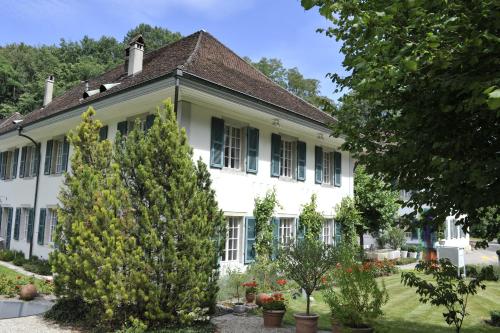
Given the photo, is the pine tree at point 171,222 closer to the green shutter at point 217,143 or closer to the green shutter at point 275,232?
the green shutter at point 217,143

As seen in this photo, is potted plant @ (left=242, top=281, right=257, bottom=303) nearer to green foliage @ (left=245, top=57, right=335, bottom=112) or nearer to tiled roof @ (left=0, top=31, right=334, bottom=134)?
tiled roof @ (left=0, top=31, right=334, bottom=134)

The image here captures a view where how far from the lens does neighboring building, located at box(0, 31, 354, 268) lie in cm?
1114

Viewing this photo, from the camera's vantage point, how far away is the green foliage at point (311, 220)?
1470cm

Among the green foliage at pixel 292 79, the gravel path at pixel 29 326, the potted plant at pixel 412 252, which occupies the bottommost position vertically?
the gravel path at pixel 29 326

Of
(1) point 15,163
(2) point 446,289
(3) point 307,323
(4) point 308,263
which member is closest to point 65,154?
(1) point 15,163

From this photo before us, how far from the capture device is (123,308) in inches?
302

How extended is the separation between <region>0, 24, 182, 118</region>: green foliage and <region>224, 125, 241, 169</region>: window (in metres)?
29.9

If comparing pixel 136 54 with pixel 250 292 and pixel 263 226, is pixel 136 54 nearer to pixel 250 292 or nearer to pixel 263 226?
pixel 263 226

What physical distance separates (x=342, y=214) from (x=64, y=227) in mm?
11171

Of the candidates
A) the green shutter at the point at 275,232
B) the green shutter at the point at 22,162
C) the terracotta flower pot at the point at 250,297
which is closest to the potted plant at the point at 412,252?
the green shutter at the point at 275,232

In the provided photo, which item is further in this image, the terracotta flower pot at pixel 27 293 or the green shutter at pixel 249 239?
the green shutter at pixel 249 239

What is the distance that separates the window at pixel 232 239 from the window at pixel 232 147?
1.65 meters

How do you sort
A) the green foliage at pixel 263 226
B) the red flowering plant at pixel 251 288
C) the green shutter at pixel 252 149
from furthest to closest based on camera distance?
the green foliage at pixel 263 226 → the green shutter at pixel 252 149 → the red flowering plant at pixel 251 288

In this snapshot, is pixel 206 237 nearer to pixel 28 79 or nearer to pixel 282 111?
pixel 282 111
